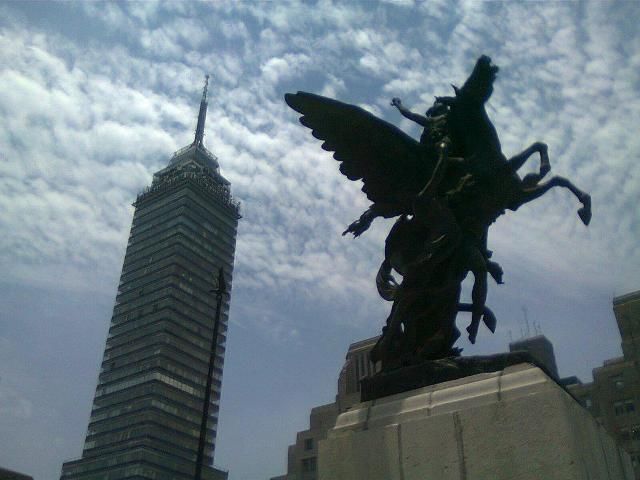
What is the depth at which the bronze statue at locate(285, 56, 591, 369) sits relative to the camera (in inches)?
277

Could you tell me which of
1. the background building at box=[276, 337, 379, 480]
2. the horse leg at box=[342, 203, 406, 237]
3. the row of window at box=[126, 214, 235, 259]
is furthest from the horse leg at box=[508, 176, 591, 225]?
the row of window at box=[126, 214, 235, 259]

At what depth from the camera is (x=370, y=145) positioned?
7.83 m

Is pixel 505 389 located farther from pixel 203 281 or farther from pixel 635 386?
pixel 203 281

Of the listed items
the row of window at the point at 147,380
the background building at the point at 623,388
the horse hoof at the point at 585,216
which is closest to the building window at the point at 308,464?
the background building at the point at 623,388

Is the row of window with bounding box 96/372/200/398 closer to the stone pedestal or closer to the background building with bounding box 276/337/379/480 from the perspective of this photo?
the background building with bounding box 276/337/379/480

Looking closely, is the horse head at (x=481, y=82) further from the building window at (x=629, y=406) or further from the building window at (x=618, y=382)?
the building window at (x=618, y=382)

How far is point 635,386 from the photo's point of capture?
56.3 metres

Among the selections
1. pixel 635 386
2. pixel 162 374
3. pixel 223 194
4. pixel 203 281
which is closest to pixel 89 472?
pixel 162 374

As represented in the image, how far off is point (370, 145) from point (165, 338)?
103 m

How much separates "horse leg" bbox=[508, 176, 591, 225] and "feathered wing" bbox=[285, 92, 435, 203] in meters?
1.20

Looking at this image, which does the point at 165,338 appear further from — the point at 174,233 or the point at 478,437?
the point at 478,437

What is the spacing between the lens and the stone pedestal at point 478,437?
15.7 ft

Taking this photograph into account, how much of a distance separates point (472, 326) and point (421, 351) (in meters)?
0.84

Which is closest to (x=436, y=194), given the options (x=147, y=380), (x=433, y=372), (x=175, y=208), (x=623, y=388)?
(x=433, y=372)
